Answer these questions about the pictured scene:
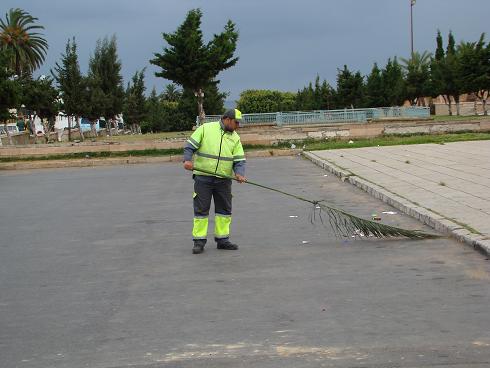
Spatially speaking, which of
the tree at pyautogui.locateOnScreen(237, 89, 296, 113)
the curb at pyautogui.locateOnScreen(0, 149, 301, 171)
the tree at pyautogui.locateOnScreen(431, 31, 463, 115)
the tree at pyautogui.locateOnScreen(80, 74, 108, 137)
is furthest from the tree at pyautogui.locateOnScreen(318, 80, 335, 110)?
the curb at pyautogui.locateOnScreen(0, 149, 301, 171)

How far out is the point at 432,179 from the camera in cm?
1480

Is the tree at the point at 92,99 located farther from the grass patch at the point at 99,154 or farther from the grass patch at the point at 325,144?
the grass patch at the point at 325,144

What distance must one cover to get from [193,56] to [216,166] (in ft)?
112

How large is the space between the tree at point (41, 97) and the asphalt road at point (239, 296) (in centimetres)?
3370

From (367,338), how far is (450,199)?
6941 millimetres

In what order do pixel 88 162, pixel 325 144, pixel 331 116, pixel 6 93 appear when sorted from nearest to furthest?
1. pixel 88 162
2. pixel 325 144
3. pixel 6 93
4. pixel 331 116

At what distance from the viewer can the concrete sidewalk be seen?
9781mm

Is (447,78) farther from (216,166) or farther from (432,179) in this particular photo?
(216,166)

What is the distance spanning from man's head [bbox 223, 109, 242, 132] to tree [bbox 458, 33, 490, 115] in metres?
44.9

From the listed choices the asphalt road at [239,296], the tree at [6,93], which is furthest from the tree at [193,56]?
the asphalt road at [239,296]

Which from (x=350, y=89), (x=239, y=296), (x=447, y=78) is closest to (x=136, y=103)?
(x=350, y=89)

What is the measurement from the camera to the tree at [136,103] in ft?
219

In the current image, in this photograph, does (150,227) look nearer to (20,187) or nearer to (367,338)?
(367,338)

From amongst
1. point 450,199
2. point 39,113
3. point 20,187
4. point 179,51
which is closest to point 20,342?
point 450,199
